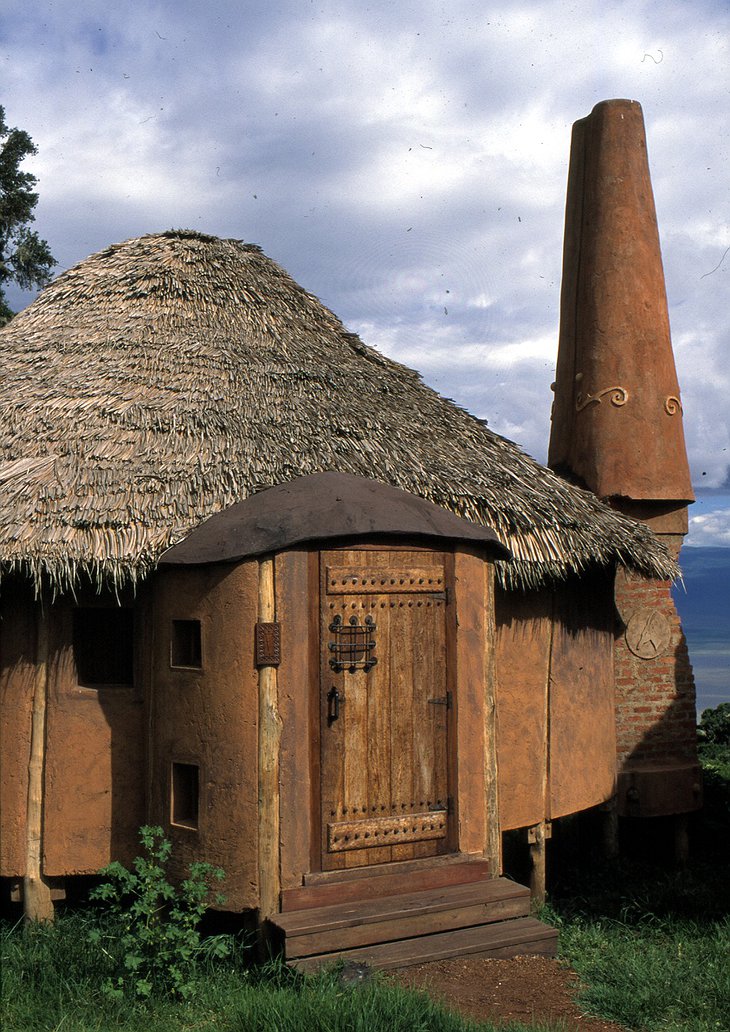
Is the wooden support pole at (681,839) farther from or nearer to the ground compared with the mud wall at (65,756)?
nearer to the ground

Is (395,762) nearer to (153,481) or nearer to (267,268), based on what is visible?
(153,481)

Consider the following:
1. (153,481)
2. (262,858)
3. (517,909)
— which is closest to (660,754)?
(517,909)

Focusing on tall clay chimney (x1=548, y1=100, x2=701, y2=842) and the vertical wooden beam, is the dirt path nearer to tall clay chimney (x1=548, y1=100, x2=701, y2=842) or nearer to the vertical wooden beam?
the vertical wooden beam

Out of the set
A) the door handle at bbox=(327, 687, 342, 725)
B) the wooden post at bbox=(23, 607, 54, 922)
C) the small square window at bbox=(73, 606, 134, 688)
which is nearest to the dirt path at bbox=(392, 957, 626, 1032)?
the door handle at bbox=(327, 687, 342, 725)

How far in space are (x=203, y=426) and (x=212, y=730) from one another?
2.26 meters

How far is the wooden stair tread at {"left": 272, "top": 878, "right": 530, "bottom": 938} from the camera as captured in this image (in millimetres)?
5520

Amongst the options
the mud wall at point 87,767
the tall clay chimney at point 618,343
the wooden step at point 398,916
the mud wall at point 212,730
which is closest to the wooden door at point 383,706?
the wooden step at point 398,916

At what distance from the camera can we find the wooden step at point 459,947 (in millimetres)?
5500

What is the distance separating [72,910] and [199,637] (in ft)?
6.92

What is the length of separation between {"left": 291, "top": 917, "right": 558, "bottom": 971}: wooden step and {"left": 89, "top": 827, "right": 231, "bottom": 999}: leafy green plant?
1.85 ft

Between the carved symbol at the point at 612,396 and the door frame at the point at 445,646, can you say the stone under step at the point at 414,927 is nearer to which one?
the door frame at the point at 445,646

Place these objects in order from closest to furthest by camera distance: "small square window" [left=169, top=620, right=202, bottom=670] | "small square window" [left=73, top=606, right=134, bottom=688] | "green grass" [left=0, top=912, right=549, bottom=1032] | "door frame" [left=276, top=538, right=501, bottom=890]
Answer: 1. "green grass" [left=0, top=912, right=549, bottom=1032]
2. "door frame" [left=276, top=538, right=501, bottom=890]
3. "small square window" [left=169, top=620, right=202, bottom=670]
4. "small square window" [left=73, top=606, right=134, bottom=688]

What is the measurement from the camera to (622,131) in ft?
34.3

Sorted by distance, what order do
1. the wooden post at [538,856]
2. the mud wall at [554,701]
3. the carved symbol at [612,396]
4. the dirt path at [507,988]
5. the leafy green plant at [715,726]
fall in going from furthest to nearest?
the leafy green plant at [715,726]
the carved symbol at [612,396]
the wooden post at [538,856]
the mud wall at [554,701]
the dirt path at [507,988]
